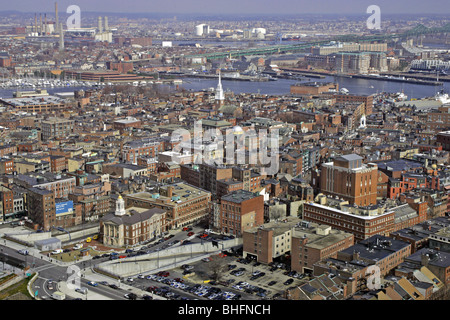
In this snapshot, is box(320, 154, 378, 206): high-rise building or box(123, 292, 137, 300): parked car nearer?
box(123, 292, 137, 300): parked car

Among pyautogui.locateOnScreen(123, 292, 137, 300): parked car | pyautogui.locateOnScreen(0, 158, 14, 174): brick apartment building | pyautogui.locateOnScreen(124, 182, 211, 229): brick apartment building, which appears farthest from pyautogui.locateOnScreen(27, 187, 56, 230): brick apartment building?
pyautogui.locateOnScreen(123, 292, 137, 300): parked car

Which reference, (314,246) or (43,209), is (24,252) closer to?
(43,209)

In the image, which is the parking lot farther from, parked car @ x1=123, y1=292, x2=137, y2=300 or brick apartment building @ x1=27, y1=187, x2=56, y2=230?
brick apartment building @ x1=27, y1=187, x2=56, y2=230

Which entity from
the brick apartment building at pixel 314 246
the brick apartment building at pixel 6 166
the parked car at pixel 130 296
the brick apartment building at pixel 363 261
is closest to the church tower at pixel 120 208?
the parked car at pixel 130 296

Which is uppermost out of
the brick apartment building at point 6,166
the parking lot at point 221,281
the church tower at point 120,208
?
the church tower at point 120,208

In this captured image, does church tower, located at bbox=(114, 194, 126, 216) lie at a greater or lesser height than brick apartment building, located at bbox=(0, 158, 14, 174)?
greater

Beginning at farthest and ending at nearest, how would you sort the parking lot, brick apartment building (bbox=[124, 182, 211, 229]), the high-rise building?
the high-rise building < brick apartment building (bbox=[124, 182, 211, 229]) < the parking lot

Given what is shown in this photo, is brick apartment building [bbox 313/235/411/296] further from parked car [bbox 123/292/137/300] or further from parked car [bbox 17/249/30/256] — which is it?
parked car [bbox 17/249/30/256]

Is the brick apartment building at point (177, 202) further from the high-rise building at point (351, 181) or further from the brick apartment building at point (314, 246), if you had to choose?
the brick apartment building at point (314, 246)

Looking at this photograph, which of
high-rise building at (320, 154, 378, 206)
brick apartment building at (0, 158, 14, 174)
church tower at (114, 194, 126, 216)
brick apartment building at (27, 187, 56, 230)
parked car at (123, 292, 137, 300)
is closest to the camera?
parked car at (123, 292, 137, 300)

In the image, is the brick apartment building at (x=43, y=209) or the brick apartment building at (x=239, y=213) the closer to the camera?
the brick apartment building at (x=239, y=213)

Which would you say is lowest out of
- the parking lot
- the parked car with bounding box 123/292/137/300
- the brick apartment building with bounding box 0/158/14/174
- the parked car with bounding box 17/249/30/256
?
the parking lot
